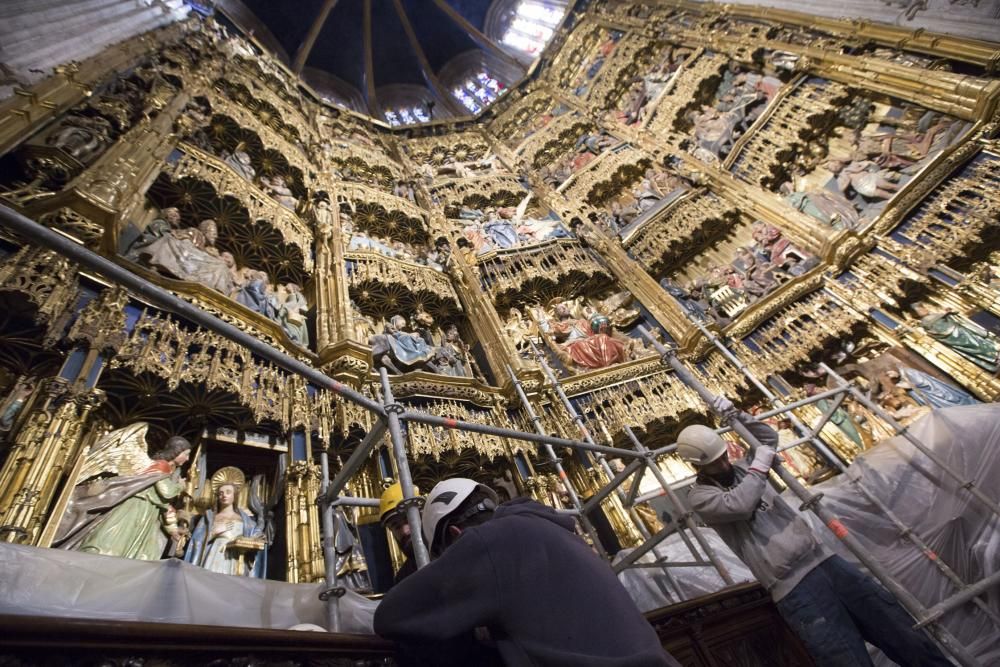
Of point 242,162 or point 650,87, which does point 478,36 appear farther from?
point 242,162

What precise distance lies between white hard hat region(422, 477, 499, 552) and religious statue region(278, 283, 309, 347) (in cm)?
415

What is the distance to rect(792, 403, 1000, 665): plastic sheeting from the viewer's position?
2760 millimetres

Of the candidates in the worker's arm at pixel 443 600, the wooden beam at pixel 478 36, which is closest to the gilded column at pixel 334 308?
the worker's arm at pixel 443 600

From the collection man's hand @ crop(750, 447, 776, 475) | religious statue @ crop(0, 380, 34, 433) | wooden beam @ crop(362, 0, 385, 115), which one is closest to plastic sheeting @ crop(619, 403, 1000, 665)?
man's hand @ crop(750, 447, 776, 475)

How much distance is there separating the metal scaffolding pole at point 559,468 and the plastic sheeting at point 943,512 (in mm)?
1852

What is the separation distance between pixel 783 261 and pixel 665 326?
7.09ft

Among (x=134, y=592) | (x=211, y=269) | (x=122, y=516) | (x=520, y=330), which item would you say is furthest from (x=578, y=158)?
(x=134, y=592)

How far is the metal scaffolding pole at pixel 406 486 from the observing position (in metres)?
1.99

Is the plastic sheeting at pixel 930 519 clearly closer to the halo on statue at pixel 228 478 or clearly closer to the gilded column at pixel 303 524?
the gilded column at pixel 303 524

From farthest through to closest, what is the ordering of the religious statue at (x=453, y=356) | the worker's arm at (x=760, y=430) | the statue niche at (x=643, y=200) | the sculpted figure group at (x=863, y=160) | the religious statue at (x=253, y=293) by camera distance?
1. the statue niche at (x=643, y=200)
2. the religious statue at (x=453, y=356)
3. the sculpted figure group at (x=863, y=160)
4. the religious statue at (x=253, y=293)
5. the worker's arm at (x=760, y=430)

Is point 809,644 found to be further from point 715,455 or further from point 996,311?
point 996,311

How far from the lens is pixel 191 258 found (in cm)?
502

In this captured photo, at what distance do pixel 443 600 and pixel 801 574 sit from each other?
2.07 metres

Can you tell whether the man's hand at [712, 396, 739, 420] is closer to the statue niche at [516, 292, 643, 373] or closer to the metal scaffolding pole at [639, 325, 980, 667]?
the metal scaffolding pole at [639, 325, 980, 667]
